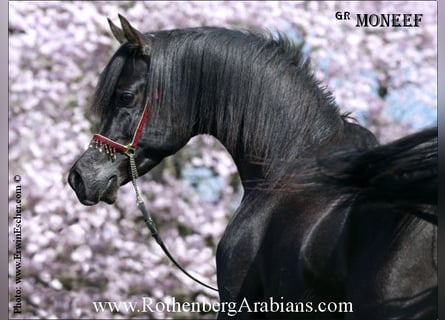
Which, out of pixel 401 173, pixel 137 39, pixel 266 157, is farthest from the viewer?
pixel 137 39

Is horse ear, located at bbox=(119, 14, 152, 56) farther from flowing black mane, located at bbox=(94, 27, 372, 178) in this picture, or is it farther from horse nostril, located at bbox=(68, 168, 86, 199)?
horse nostril, located at bbox=(68, 168, 86, 199)

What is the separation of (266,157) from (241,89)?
9.6 inches

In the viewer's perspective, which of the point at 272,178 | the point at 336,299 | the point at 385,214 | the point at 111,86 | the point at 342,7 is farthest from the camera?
the point at 342,7

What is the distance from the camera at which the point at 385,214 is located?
2119 mm

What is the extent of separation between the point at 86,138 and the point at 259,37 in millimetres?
2380

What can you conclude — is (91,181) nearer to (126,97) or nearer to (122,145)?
(122,145)

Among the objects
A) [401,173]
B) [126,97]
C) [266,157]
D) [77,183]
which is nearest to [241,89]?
[266,157]

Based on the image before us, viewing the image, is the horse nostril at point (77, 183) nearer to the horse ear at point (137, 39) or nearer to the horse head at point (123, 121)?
the horse head at point (123, 121)

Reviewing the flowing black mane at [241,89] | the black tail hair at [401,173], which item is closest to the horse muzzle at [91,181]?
the flowing black mane at [241,89]

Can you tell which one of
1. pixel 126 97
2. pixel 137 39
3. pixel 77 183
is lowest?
pixel 77 183

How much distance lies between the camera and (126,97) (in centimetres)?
288

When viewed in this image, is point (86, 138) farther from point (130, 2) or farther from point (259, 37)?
point (259, 37)

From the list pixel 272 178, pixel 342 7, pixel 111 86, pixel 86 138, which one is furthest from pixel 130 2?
pixel 272 178

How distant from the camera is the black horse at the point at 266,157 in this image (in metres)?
2.17
